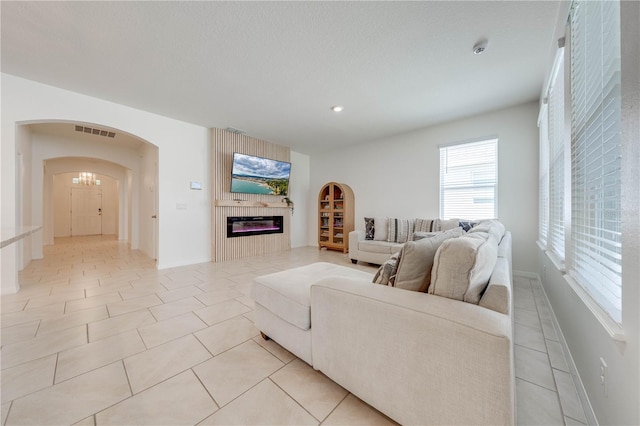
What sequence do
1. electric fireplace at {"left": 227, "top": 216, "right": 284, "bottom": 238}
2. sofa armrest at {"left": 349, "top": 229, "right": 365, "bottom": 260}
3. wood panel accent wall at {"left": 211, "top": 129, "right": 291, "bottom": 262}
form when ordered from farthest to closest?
electric fireplace at {"left": 227, "top": 216, "right": 284, "bottom": 238}
wood panel accent wall at {"left": 211, "top": 129, "right": 291, "bottom": 262}
sofa armrest at {"left": 349, "top": 229, "right": 365, "bottom": 260}

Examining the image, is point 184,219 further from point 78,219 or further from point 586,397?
point 78,219

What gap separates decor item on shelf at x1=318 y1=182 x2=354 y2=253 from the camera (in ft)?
18.3

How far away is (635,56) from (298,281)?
6.24ft

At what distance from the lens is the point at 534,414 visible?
120cm

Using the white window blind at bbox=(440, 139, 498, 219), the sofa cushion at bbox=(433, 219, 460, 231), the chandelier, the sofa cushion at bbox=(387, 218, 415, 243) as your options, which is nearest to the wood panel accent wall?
the sofa cushion at bbox=(387, 218, 415, 243)

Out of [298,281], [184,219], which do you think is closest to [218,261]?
[184,219]

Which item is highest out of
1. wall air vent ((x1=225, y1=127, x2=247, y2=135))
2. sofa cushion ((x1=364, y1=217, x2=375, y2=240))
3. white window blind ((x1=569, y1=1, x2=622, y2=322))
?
wall air vent ((x1=225, y1=127, x2=247, y2=135))

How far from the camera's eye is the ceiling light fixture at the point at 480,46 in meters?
2.17

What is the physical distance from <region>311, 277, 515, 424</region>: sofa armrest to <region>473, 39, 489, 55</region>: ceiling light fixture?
248 cm

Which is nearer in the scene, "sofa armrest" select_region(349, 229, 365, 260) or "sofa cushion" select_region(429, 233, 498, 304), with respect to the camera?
"sofa cushion" select_region(429, 233, 498, 304)

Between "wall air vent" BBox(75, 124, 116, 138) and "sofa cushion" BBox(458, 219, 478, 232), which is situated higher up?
"wall air vent" BBox(75, 124, 116, 138)

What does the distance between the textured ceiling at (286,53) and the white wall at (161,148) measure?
0.20 m

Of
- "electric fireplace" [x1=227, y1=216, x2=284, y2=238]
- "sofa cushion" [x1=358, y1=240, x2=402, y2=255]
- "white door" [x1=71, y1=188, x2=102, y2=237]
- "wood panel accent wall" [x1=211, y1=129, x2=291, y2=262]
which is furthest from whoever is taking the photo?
"white door" [x1=71, y1=188, x2=102, y2=237]

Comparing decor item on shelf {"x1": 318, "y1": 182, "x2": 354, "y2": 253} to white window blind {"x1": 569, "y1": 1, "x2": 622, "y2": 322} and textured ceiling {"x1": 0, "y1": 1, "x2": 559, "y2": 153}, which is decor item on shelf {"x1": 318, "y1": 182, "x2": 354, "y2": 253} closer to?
textured ceiling {"x1": 0, "y1": 1, "x2": 559, "y2": 153}
